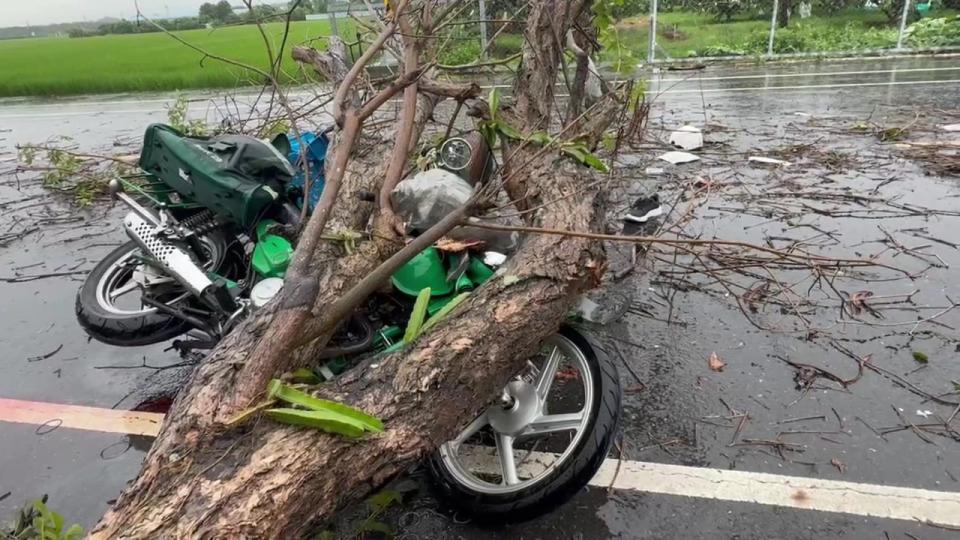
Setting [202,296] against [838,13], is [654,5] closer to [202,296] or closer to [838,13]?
[838,13]

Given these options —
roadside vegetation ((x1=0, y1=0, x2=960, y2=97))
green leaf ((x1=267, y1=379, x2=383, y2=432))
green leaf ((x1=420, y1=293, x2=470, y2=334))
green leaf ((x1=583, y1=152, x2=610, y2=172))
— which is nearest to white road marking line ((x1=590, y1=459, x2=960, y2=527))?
green leaf ((x1=420, y1=293, x2=470, y2=334))

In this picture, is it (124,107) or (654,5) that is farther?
(124,107)

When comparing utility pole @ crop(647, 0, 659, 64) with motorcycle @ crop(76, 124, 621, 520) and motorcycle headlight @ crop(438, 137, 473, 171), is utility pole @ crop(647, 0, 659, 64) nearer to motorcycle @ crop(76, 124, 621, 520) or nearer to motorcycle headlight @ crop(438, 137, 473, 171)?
motorcycle @ crop(76, 124, 621, 520)

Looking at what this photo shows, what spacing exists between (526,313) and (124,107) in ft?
46.6

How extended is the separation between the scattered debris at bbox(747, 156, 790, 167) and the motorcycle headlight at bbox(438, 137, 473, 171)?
4.18 metres

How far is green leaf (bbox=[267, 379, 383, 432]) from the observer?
174 cm

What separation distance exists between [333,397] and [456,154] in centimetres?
162

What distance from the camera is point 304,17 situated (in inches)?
150

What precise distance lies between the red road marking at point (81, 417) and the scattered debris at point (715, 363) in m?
2.72

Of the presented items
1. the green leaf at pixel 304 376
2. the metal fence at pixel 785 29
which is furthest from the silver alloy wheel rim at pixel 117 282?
the metal fence at pixel 785 29

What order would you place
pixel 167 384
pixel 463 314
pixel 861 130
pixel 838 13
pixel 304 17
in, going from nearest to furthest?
pixel 463 314, pixel 167 384, pixel 304 17, pixel 861 130, pixel 838 13

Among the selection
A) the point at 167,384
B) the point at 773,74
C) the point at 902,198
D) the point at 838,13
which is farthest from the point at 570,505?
the point at 838,13

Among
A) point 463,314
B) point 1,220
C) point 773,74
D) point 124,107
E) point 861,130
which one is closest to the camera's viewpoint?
point 463,314

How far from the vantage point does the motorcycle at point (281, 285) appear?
2.18m
